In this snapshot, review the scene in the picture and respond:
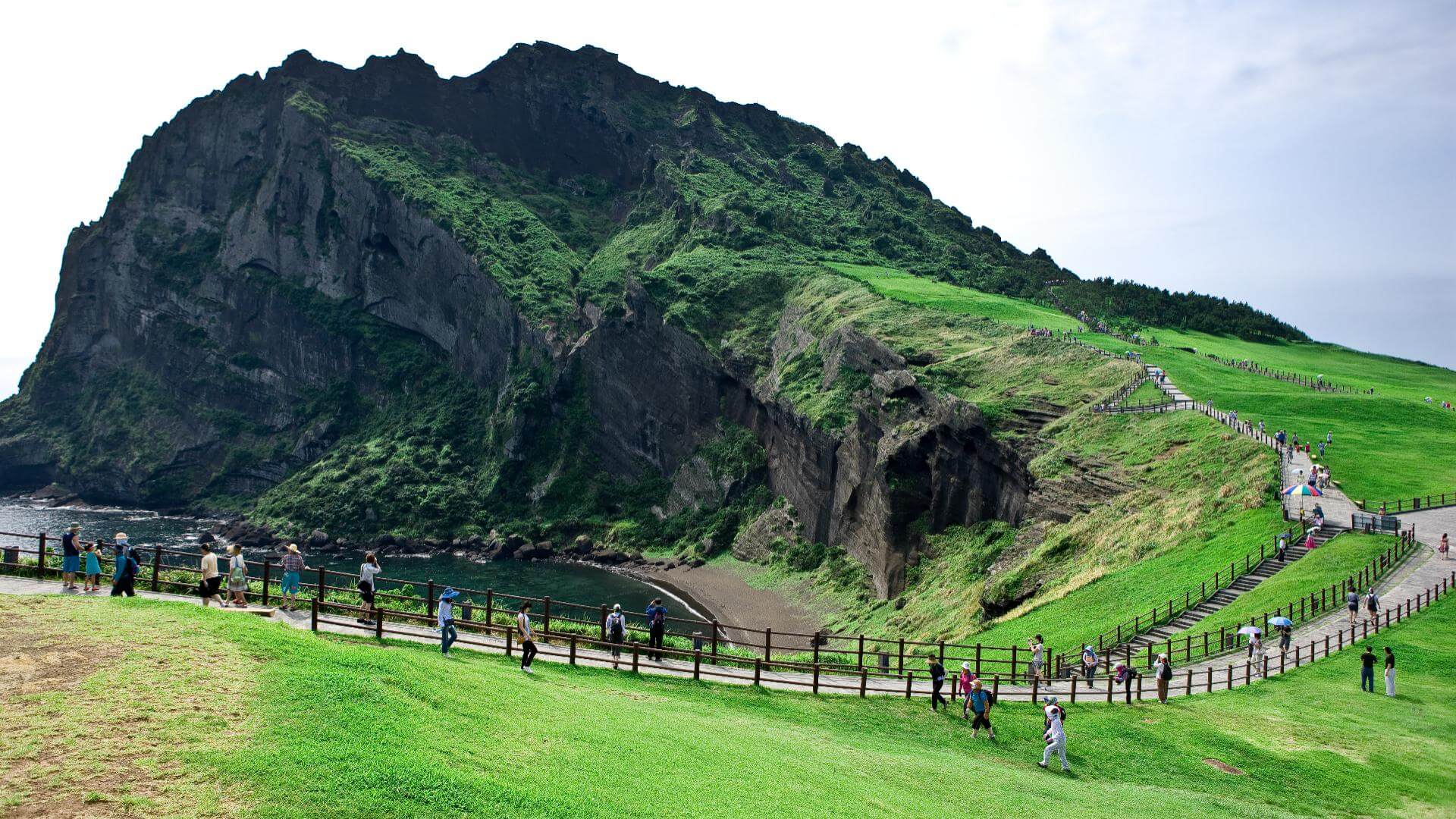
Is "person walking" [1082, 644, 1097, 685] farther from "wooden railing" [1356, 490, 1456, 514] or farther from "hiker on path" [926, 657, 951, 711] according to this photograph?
"wooden railing" [1356, 490, 1456, 514]

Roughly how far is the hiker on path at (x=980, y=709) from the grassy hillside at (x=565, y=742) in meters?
0.35

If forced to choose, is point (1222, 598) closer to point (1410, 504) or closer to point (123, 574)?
point (1410, 504)

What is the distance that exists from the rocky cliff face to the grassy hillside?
55725 mm

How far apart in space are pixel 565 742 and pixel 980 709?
13.0 m

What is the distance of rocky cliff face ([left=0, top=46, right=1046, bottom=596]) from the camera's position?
119m

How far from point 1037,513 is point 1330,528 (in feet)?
56.3

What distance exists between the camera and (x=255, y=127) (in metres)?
181

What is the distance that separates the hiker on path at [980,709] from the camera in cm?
2720

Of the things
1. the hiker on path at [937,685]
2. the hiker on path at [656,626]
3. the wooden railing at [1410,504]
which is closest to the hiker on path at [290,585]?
the hiker on path at [656,626]

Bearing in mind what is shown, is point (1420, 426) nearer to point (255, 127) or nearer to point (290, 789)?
point (290, 789)

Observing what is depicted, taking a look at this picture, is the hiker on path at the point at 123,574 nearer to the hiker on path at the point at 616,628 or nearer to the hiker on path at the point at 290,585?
the hiker on path at the point at 290,585

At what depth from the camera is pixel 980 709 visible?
27.2 metres

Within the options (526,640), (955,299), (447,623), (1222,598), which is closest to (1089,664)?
(1222,598)

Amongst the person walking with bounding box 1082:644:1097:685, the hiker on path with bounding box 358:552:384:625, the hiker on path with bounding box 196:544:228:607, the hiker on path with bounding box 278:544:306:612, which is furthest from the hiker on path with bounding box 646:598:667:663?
the person walking with bounding box 1082:644:1097:685
